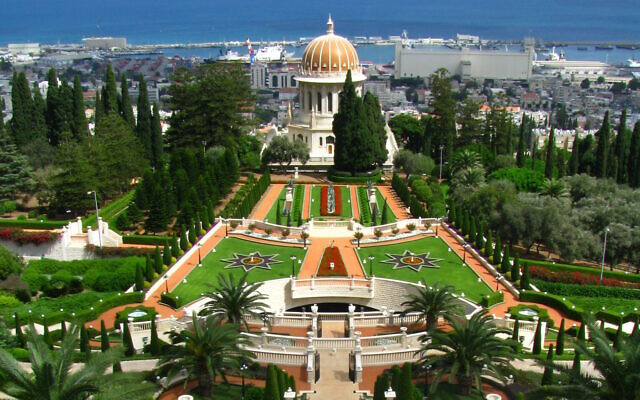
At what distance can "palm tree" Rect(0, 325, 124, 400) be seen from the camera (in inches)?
858

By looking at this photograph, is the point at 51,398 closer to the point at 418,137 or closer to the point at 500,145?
the point at 500,145

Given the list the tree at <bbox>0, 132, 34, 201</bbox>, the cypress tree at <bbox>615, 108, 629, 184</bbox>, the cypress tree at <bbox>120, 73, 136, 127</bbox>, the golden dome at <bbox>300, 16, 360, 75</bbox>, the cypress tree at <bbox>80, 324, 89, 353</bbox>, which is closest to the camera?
the cypress tree at <bbox>80, 324, 89, 353</bbox>

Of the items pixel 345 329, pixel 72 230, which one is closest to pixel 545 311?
pixel 345 329

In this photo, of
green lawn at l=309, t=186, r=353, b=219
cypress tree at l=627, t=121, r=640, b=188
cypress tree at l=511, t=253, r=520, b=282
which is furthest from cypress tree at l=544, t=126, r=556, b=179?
cypress tree at l=511, t=253, r=520, b=282

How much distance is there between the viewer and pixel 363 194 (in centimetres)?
6444

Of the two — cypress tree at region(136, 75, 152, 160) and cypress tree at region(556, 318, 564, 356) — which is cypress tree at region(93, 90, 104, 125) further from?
cypress tree at region(556, 318, 564, 356)

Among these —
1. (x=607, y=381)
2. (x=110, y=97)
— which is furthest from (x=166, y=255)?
(x=110, y=97)

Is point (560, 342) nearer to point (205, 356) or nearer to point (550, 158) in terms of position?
point (205, 356)

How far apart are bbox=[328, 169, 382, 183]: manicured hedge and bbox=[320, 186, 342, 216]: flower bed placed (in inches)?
104

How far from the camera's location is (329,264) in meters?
45.3

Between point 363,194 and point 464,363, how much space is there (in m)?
37.2

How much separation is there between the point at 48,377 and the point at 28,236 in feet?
100

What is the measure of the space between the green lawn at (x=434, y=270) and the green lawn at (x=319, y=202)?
7.93 metres

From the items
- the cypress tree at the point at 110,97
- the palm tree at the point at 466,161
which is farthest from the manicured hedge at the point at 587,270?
the cypress tree at the point at 110,97
